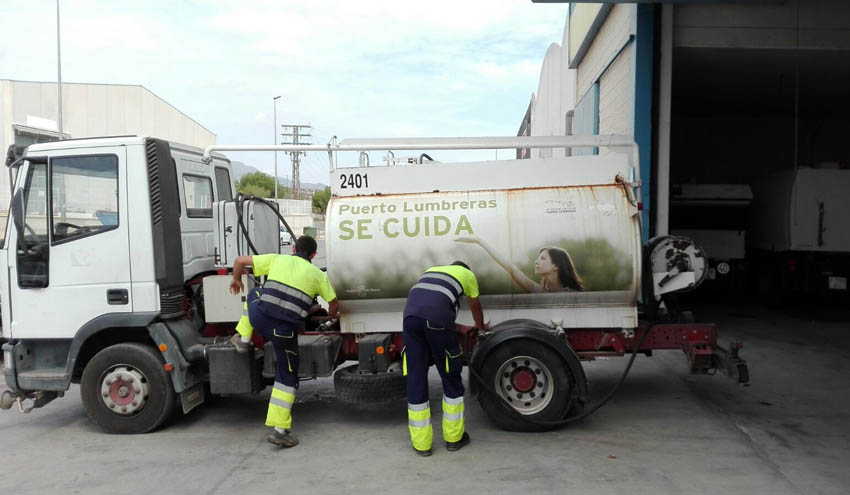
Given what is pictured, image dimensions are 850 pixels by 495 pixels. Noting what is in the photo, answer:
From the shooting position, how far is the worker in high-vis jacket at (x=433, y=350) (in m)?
5.42

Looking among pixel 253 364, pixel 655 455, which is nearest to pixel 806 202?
pixel 655 455

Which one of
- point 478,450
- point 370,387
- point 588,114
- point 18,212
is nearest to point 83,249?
point 18,212

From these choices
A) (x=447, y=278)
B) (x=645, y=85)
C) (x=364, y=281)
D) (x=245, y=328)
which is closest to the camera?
(x=447, y=278)

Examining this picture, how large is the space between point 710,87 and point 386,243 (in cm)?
1205

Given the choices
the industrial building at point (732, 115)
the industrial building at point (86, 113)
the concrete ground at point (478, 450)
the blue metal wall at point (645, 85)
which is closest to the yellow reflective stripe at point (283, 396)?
the concrete ground at point (478, 450)

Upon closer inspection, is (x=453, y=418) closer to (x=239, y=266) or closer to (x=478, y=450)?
(x=478, y=450)

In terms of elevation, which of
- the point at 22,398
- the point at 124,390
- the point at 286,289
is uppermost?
the point at 286,289

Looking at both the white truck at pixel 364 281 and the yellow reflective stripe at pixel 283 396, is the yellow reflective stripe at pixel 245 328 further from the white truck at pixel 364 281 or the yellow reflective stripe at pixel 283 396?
the yellow reflective stripe at pixel 283 396

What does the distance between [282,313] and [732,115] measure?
18.2 meters

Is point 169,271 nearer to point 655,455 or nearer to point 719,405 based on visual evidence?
point 655,455

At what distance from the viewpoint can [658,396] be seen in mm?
7137

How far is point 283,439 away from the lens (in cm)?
574

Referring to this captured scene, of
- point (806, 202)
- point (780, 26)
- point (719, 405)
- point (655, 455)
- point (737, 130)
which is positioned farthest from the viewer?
point (737, 130)

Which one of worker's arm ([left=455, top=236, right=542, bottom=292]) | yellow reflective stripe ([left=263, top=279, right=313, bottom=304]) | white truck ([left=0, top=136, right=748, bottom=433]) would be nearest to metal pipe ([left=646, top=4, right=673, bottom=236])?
white truck ([left=0, top=136, right=748, bottom=433])
